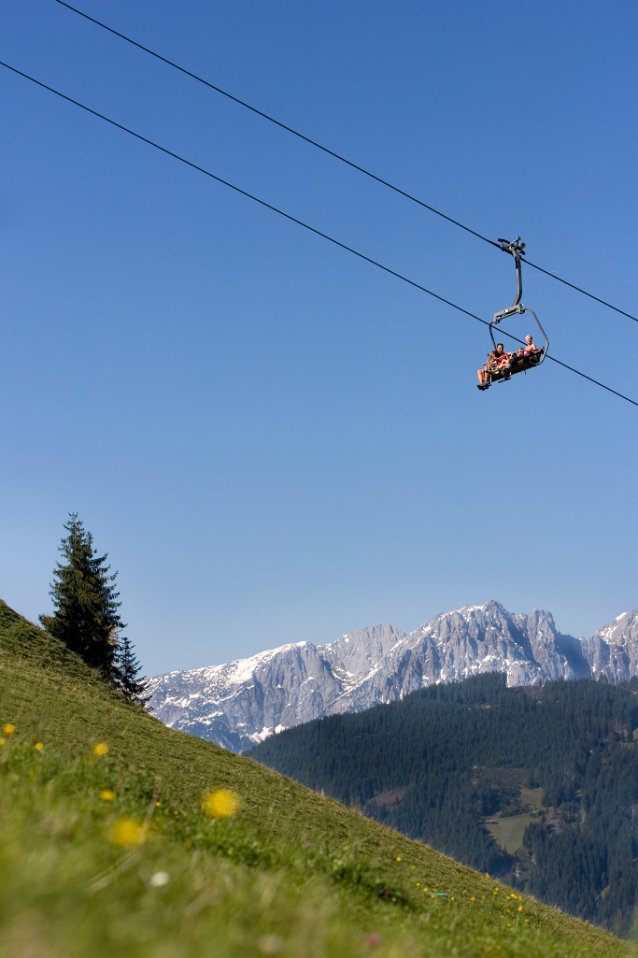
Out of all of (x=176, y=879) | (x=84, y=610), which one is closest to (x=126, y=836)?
(x=176, y=879)

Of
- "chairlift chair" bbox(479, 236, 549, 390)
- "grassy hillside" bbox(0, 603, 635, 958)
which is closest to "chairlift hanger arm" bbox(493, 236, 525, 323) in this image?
"chairlift chair" bbox(479, 236, 549, 390)

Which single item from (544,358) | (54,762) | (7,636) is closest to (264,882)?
(54,762)

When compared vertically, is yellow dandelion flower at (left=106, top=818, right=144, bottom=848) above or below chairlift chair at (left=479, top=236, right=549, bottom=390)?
below

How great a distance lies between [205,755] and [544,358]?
1525 cm

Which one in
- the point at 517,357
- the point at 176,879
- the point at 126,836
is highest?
the point at 517,357

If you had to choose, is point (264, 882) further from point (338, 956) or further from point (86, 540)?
point (86, 540)

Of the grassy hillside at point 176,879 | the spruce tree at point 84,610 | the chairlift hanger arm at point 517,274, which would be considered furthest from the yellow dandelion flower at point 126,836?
the spruce tree at point 84,610

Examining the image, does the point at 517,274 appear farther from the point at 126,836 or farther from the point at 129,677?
the point at 129,677

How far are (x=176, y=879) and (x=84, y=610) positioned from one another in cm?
5490

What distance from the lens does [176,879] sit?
4680mm

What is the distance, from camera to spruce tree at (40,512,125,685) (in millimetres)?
55156

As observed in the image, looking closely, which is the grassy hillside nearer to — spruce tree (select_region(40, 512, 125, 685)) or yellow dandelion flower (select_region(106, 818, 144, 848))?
yellow dandelion flower (select_region(106, 818, 144, 848))

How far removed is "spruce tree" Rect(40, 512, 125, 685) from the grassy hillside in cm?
3826

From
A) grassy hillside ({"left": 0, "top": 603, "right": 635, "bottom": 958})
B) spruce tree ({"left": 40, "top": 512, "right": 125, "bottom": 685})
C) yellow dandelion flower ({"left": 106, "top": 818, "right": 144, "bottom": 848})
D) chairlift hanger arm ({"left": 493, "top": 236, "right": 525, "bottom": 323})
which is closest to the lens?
grassy hillside ({"left": 0, "top": 603, "right": 635, "bottom": 958})
